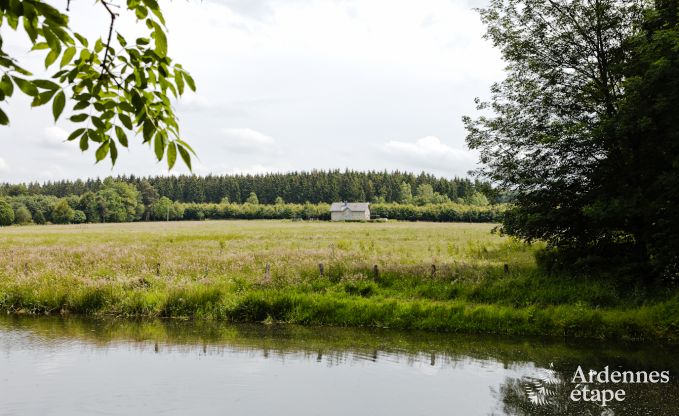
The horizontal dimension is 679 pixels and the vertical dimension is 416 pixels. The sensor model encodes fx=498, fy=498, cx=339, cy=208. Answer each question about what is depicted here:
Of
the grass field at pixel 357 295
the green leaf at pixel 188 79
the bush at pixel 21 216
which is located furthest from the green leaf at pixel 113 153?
the bush at pixel 21 216

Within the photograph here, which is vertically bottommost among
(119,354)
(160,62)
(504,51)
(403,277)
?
(119,354)

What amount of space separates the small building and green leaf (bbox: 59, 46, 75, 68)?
130 m

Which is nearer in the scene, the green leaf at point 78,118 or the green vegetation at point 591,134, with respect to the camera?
the green leaf at point 78,118

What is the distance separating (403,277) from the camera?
19.9 meters

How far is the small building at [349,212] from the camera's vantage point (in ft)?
440

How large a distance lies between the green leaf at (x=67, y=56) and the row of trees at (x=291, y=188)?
16759cm

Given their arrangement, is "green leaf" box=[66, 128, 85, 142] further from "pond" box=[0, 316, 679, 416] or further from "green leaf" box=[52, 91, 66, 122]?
"pond" box=[0, 316, 679, 416]

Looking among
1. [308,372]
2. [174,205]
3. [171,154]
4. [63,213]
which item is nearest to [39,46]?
[171,154]

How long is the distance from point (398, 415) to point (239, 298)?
10.3m

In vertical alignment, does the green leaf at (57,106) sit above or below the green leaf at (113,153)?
above

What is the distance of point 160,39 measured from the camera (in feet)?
10.3

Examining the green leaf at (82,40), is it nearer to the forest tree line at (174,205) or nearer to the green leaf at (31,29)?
the green leaf at (31,29)

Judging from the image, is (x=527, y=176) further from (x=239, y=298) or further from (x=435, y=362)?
(x=239, y=298)

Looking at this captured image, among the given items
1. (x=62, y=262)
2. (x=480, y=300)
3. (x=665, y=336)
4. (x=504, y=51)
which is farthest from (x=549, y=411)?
(x=62, y=262)
